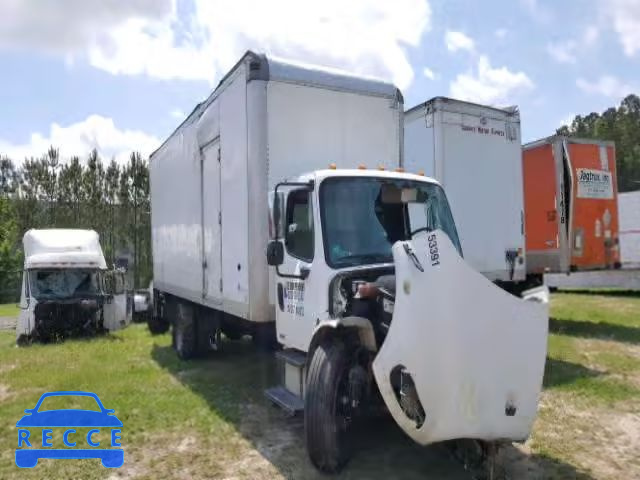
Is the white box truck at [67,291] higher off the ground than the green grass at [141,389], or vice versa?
the white box truck at [67,291]

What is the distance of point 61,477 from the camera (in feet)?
16.7

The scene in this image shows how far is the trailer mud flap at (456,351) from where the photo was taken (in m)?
4.03

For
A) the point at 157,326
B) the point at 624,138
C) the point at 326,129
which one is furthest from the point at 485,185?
the point at 624,138

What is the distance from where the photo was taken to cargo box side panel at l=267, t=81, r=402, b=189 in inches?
258

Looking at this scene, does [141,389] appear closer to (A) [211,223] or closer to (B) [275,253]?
(A) [211,223]

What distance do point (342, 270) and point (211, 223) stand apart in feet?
11.3

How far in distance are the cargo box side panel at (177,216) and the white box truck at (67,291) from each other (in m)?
3.32

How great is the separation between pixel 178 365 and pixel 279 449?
15.1ft

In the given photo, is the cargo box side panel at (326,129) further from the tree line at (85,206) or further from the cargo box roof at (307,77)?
the tree line at (85,206)

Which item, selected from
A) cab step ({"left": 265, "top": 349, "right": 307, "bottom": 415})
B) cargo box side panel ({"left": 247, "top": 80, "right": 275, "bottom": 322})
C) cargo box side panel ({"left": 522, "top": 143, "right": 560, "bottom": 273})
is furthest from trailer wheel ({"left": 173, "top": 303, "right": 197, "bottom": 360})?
cargo box side panel ({"left": 522, "top": 143, "right": 560, "bottom": 273})

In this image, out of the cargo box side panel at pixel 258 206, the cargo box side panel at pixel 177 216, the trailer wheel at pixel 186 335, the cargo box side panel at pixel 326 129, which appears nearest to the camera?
the cargo box side panel at pixel 258 206

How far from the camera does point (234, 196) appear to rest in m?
7.03

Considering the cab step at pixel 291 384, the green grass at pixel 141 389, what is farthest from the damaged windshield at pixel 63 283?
the cab step at pixel 291 384

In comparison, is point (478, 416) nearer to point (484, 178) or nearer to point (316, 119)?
point (316, 119)
